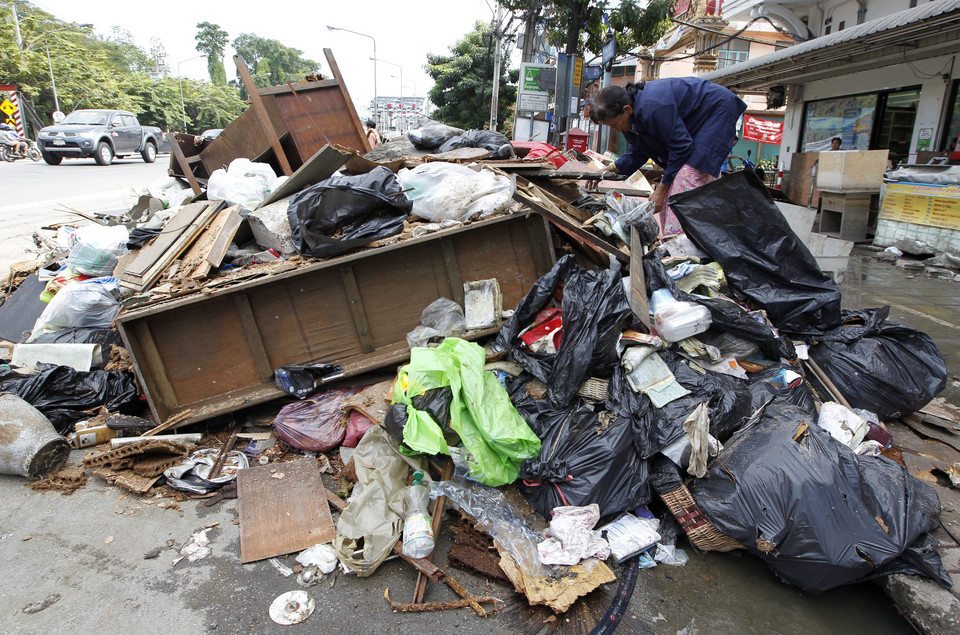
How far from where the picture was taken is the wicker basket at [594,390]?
279cm

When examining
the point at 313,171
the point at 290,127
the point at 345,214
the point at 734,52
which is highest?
the point at 734,52

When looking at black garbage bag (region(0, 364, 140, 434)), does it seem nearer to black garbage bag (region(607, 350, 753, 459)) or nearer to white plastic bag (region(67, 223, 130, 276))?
white plastic bag (region(67, 223, 130, 276))

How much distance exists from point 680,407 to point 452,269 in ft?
5.52

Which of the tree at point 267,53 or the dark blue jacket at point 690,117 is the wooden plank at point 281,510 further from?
the tree at point 267,53

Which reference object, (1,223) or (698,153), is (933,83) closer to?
(698,153)

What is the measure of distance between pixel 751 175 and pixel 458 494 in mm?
2671

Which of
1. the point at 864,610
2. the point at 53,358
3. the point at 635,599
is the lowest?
the point at 864,610

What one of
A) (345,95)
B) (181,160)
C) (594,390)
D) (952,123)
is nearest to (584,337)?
(594,390)

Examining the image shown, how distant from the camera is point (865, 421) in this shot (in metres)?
2.75

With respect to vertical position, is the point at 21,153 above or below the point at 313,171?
above

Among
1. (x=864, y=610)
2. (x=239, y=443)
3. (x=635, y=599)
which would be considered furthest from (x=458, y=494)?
(x=864, y=610)

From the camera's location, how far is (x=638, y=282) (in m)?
3.09

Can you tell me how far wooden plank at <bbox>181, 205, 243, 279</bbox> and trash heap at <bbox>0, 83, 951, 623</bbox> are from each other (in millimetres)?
25

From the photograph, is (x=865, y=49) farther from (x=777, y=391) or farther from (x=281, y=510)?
(x=281, y=510)
